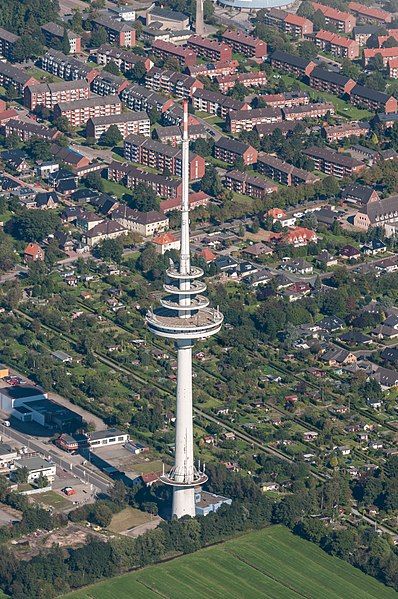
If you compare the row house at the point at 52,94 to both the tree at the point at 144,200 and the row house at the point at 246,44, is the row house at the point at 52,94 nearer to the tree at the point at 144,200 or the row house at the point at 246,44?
the row house at the point at 246,44

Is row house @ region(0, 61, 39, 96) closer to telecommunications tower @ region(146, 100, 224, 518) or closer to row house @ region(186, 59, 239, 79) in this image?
row house @ region(186, 59, 239, 79)

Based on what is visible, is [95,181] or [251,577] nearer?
[251,577]

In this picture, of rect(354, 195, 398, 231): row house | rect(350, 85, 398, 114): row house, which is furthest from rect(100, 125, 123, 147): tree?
rect(350, 85, 398, 114): row house

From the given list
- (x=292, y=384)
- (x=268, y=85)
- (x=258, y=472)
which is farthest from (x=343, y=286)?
(x=268, y=85)

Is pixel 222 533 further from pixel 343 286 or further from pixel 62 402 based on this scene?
pixel 343 286

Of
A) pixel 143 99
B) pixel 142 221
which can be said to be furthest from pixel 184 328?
pixel 143 99

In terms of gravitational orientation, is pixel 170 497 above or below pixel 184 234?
below

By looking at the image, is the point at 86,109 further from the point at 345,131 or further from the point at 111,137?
the point at 345,131
